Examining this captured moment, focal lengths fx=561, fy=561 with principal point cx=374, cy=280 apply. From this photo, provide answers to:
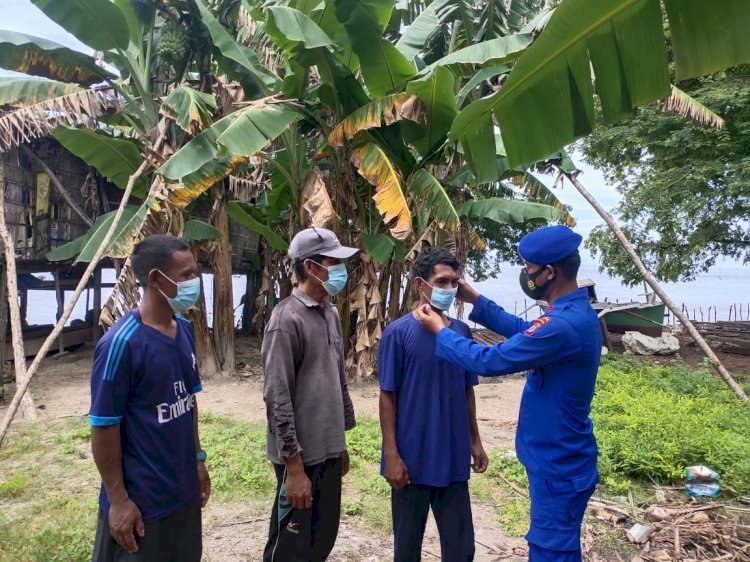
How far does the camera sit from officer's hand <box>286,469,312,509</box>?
2418 millimetres

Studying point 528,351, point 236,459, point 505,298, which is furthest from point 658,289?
point 505,298

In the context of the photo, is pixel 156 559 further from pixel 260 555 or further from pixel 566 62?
pixel 566 62

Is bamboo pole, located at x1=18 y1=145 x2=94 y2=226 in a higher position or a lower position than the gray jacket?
higher

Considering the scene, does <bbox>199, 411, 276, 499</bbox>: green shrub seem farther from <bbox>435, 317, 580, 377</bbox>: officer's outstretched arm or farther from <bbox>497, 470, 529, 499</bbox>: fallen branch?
<bbox>435, 317, 580, 377</bbox>: officer's outstretched arm

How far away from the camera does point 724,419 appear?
6.21m

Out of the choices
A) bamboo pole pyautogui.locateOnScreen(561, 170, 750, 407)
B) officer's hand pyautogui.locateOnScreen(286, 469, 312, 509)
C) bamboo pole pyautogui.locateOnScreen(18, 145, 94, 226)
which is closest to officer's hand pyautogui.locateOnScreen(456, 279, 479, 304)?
officer's hand pyautogui.locateOnScreen(286, 469, 312, 509)

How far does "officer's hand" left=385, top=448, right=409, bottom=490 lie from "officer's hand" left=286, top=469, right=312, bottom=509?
0.38 meters

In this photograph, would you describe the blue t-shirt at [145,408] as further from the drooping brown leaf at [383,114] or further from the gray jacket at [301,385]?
the drooping brown leaf at [383,114]

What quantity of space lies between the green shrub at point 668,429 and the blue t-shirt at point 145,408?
3745mm

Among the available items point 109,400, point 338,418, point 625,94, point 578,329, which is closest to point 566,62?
point 625,94

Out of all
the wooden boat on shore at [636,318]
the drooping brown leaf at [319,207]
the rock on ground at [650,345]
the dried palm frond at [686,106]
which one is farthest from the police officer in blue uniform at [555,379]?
the wooden boat on shore at [636,318]

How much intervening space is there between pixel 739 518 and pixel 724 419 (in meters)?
2.48

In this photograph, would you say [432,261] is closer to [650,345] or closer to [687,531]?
[687,531]

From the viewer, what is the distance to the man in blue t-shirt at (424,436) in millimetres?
2578
